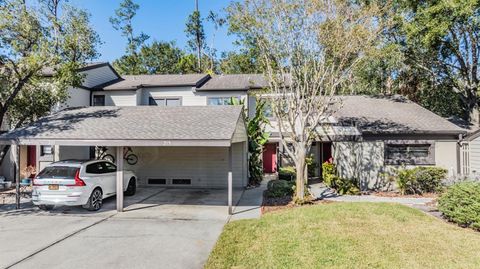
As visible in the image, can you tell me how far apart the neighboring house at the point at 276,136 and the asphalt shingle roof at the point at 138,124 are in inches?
7.0

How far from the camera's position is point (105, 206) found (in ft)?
38.4

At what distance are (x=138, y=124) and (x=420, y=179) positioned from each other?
492 inches


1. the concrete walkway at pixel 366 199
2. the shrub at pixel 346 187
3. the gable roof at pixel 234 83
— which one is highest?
the gable roof at pixel 234 83

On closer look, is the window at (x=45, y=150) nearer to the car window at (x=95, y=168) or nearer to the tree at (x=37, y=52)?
the tree at (x=37, y=52)

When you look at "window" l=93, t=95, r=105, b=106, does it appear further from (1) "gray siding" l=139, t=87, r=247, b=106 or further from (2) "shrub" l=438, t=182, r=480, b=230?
(2) "shrub" l=438, t=182, r=480, b=230

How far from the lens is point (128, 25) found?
39438 mm

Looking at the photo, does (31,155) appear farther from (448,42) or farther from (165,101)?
(448,42)

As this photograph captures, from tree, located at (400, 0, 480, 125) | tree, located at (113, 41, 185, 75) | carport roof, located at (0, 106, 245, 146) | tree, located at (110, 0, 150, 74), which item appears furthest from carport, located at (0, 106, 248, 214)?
tree, located at (110, 0, 150, 74)

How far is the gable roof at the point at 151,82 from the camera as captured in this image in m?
19.4

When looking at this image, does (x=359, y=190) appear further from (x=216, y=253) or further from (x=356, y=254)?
(x=216, y=253)

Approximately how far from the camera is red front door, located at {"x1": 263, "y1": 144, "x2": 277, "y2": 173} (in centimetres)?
2181

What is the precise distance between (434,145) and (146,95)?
1650cm

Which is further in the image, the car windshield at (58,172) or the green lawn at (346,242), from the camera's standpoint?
the car windshield at (58,172)

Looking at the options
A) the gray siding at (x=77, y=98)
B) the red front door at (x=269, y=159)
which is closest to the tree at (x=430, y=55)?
the red front door at (x=269, y=159)
